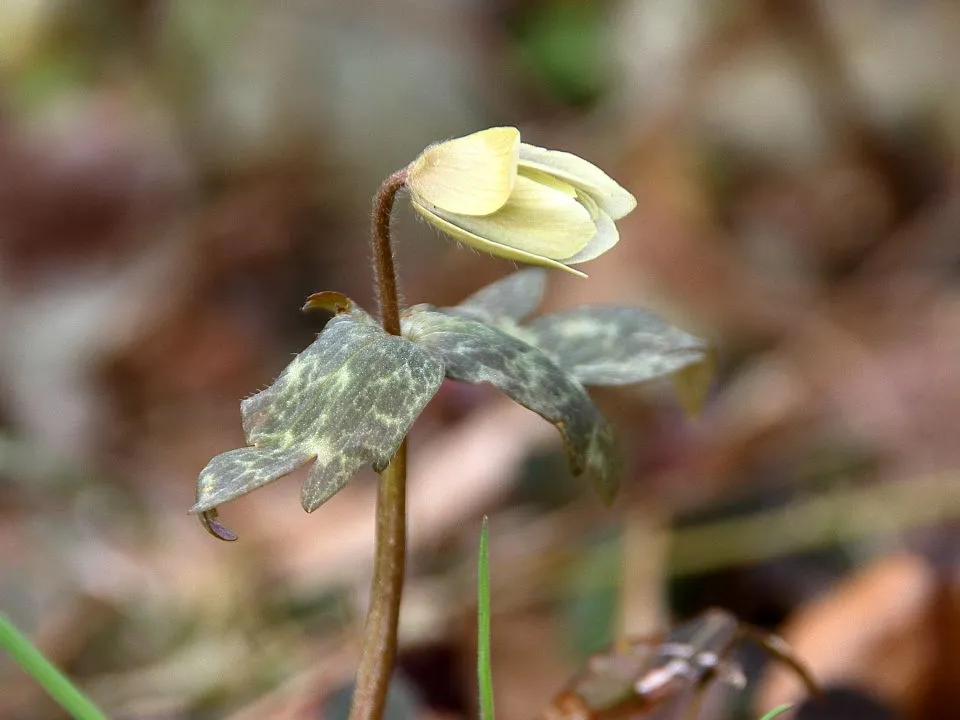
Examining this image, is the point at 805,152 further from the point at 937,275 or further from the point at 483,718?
the point at 483,718

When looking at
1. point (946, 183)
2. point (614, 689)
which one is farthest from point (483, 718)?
point (946, 183)

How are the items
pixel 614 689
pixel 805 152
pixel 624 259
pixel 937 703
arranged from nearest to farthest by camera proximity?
pixel 614 689
pixel 937 703
pixel 624 259
pixel 805 152

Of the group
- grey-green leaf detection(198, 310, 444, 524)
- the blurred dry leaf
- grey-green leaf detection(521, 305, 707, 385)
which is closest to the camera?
grey-green leaf detection(198, 310, 444, 524)

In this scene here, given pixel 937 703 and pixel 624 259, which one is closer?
pixel 937 703

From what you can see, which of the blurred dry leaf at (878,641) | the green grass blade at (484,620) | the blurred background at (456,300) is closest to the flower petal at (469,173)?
the green grass blade at (484,620)

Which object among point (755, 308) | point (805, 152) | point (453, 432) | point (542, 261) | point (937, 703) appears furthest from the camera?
point (805, 152)

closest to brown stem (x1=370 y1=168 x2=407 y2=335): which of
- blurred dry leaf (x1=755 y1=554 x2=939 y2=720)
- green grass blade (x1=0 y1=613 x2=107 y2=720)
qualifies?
green grass blade (x1=0 y1=613 x2=107 y2=720)

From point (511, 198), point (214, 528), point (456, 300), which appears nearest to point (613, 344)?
point (511, 198)

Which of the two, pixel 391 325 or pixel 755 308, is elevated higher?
pixel 391 325

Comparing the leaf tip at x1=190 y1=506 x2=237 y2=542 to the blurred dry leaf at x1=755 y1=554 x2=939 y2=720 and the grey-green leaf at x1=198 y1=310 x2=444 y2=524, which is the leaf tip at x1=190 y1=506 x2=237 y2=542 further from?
the blurred dry leaf at x1=755 y1=554 x2=939 y2=720
